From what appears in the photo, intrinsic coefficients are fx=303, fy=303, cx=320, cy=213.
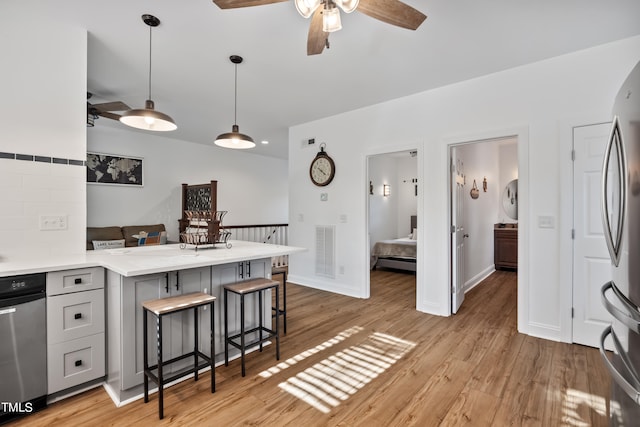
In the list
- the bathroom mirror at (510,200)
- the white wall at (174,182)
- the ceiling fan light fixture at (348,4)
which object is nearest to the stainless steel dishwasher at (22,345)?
the ceiling fan light fixture at (348,4)

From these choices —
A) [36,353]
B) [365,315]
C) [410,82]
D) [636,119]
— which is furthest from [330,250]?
[636,119]

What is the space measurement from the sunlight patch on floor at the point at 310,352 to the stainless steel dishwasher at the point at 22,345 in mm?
1402

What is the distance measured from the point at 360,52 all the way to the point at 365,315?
286 centimetres

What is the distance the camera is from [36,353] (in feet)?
6.12

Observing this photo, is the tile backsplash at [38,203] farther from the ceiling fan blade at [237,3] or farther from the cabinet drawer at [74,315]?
the ceiling fan blade at [237,3]

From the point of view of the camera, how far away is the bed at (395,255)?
5965 mm

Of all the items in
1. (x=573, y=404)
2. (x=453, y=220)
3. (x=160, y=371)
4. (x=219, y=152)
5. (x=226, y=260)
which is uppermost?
(x=219, y=152)

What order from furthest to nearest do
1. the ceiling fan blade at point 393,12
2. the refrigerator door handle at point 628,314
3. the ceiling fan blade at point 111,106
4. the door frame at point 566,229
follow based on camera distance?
the ceiling fan blade at point 111,106
the door frame at point 566,229
the ceiling fan blade at point 393,12
the refrigerator door handle at point 628,314

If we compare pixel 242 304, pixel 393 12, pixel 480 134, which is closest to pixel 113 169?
pixel 242 304

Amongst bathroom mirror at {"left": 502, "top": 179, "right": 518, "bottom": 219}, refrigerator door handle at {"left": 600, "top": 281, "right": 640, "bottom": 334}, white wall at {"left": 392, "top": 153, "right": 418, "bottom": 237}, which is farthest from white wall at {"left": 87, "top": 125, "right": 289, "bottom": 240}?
refrigerator door handle at {"left": 600, "top": 281, "right": 640, "bottom": 334}

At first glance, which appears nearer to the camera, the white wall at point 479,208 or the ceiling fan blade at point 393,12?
the ceiling fan blade at point 393,12

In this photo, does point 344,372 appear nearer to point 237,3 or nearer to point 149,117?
point 149,117

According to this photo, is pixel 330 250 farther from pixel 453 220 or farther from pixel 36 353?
pixel 36 353

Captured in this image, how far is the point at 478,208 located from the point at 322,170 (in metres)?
2.87
